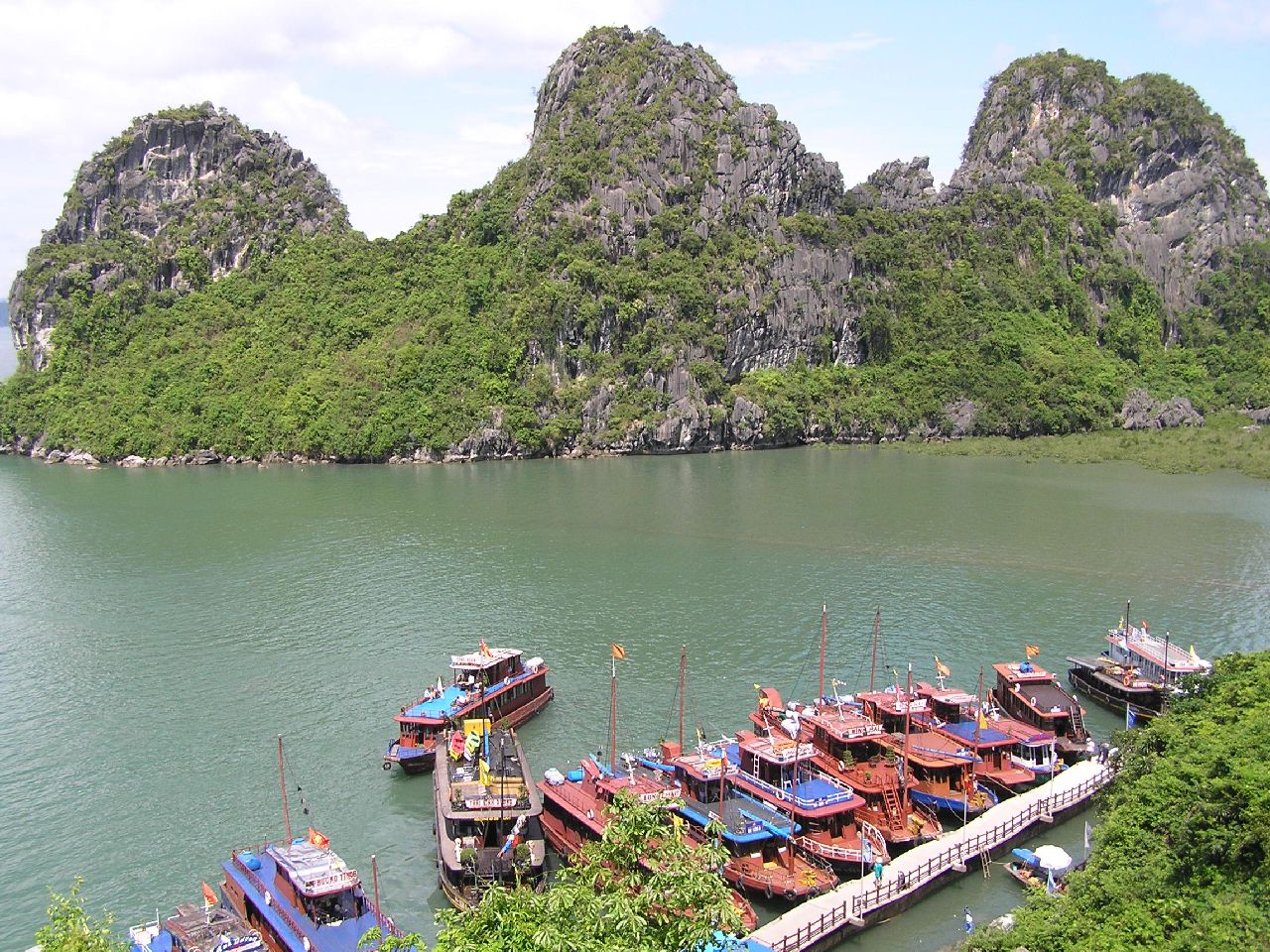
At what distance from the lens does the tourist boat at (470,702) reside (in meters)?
28.6

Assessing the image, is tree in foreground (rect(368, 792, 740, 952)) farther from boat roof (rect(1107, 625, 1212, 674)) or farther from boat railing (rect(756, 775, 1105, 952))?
boat roof (rect(1107, 625, 1212, 674))

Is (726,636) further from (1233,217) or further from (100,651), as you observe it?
(1233,217)

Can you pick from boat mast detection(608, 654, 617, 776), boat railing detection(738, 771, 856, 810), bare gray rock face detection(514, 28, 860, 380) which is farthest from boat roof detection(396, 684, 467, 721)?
bare gray rock face detection(514, 28, 860, 380)

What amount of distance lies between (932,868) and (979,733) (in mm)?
5441

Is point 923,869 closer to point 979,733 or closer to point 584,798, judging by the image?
point 979,733

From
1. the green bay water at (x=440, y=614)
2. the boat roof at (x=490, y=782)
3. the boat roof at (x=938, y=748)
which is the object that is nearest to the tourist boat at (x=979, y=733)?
the boat roof at (x=938, y=748)

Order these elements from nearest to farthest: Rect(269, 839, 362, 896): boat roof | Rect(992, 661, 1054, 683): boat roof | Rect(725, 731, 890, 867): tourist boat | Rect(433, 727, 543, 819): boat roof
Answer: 1. Rect(269, 839, 362, 896): boat roof
2. Rect(433, 727, 543, 819): boat roof
3. Rect(725, 731, 890, 867): tourist boat
4. Rect(992, 661, 1054, 683): boat roof

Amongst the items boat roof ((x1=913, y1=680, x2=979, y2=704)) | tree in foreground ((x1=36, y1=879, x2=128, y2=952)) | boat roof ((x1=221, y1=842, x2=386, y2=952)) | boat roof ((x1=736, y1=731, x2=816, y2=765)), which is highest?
tree in foreground ((x1=36, y1=879, x2=128, y2=952))

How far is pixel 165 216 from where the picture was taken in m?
115

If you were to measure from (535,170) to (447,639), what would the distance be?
7927 cm

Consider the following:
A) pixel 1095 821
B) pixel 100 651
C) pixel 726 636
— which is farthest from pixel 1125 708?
pixel 100 651

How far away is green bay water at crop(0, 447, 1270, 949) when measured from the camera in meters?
26.1

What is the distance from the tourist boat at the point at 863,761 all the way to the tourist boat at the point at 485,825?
717cm

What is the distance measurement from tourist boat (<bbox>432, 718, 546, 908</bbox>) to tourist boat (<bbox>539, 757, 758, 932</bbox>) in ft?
1.30
